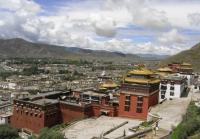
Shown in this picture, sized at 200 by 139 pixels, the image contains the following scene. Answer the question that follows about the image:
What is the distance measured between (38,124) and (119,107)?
442 inches

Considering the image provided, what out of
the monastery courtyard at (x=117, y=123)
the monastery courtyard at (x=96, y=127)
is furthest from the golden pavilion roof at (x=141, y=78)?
the monastery courtyard at (x=96, y=127)

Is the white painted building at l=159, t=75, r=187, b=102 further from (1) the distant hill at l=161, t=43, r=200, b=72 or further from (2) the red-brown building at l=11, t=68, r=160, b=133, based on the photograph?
(1) the distant hill at l=161, t=43, r=200, b=72

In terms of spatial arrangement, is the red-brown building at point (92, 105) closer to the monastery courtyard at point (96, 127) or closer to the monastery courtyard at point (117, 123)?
the monastery courtyard at point (117, 123)

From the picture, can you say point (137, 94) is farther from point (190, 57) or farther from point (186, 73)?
point (190, 57)

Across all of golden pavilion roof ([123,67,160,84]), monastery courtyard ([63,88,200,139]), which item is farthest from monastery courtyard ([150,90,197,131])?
golden pavilion roof ([123,67,160,84])

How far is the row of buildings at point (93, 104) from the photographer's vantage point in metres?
46.0

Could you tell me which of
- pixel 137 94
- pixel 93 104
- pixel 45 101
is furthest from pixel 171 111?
pixel 45 101

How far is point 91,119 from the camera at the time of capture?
46500 mm

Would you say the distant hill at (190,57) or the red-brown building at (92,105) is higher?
the distant hill at (190,57)

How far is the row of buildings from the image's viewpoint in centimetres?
4597

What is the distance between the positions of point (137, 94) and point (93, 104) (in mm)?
6451

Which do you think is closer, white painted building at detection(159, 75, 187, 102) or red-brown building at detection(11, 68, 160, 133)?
red-brown building at detection(11, 68, 160, 133)

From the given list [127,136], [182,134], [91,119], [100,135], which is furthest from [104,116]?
[182,134]

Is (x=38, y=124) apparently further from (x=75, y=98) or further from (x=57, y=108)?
(x=75, y=98)
